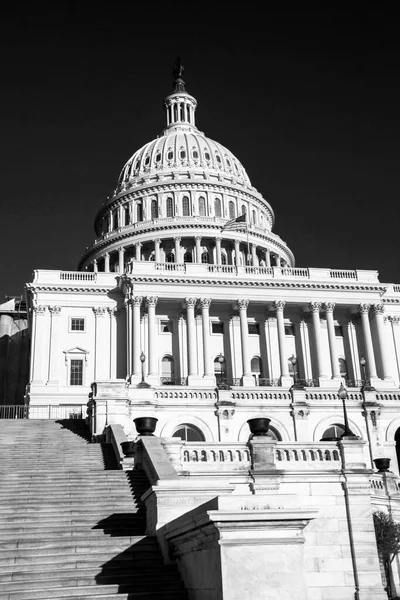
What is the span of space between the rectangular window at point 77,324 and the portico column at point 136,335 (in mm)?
5621

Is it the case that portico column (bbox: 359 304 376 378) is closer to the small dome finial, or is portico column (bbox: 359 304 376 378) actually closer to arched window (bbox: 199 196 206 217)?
arched window (bbox: 199 196 206 217)

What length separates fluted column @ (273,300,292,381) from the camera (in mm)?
66750

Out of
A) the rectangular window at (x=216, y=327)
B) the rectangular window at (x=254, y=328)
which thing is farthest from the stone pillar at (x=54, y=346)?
the rectangular window at (x=254, y=328)

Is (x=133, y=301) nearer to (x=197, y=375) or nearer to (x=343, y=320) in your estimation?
(x=197, y=375)

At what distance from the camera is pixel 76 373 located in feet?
218

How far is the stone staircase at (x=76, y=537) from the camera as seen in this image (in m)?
14.8

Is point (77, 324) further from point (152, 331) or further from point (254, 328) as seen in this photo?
point (254, 328)

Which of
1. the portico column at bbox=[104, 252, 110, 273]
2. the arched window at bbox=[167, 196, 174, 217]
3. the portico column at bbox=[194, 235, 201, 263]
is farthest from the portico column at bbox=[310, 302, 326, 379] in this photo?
the arched window at bbox=[167, 196, 174, 217]

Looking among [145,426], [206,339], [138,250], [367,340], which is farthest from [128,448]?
[138,250]

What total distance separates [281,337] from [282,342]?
1.61 feet

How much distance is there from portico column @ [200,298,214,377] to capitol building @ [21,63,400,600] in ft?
0.45

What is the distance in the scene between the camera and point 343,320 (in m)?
73.6

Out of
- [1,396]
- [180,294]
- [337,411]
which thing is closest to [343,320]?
[180,294]

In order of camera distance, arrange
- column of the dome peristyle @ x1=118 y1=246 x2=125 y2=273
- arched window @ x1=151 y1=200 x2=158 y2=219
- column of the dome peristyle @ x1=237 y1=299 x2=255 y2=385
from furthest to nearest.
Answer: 1. arched window @ x1=151 y1=200 x2=158 y2=219
2. column of the dome peristyle @ x1=118 y1=246 x2=125 y2=273
3. column of the dome peristyle @ x1=237 y1=299 x2=255 y2=385
